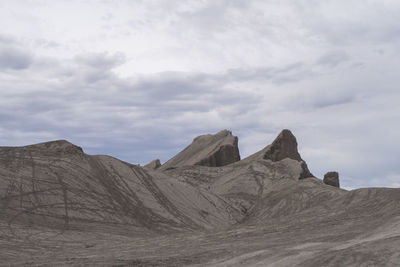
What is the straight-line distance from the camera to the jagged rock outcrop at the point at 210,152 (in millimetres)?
62750

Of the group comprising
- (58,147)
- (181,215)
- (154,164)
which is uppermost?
(154,164)

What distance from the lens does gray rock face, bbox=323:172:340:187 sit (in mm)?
51344

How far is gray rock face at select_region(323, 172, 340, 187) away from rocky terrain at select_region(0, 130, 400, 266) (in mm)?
102

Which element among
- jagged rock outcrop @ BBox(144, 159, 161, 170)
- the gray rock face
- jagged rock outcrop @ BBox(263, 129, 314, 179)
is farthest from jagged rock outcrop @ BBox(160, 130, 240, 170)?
the gray rock face

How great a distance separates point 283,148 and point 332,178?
31.2 ft

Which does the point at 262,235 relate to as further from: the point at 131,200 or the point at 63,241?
the point at 131,200

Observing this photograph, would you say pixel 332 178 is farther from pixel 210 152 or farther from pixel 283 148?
pixel 210 152

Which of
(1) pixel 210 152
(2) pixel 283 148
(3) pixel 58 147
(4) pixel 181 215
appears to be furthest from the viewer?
(1) pixel 210 152

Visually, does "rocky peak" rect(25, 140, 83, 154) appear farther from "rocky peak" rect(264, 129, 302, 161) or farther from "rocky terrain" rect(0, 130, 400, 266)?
"rocky peak" rect(264, 129, 302, 161)

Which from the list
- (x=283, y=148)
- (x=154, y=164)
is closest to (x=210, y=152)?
(x=283, y=148)

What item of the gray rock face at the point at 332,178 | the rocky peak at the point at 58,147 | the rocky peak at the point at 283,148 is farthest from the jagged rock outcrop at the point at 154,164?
the rocky peak at the point at 58,147

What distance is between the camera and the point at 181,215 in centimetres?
3688

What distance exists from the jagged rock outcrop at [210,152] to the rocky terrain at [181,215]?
6.34 m

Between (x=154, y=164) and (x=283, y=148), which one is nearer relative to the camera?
(x=283, y=148)
